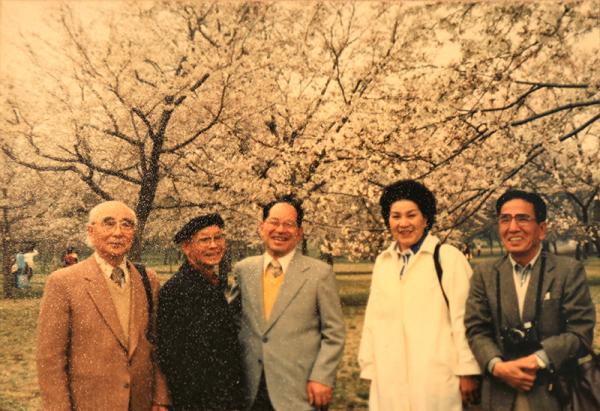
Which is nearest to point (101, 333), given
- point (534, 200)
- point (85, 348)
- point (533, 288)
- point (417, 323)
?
point (85, 348)

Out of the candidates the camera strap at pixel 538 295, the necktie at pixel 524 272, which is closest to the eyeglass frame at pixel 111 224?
the camera strap at pixel 538 295

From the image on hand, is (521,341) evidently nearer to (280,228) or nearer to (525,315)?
(525,315)

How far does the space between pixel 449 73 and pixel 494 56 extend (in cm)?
41

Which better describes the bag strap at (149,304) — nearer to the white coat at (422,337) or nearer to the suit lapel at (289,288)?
the suit lapel at (289,288)

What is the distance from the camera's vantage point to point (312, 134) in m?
9.16

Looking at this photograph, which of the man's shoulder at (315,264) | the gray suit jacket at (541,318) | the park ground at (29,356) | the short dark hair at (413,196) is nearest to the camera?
the gray suit jacket at (541,318)

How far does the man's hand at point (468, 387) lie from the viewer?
8.79 ft

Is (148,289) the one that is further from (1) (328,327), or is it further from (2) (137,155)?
(2) (137,155)

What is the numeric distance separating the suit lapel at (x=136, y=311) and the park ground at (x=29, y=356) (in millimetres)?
1717

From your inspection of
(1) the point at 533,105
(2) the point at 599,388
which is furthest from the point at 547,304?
(1) the point at 533,105

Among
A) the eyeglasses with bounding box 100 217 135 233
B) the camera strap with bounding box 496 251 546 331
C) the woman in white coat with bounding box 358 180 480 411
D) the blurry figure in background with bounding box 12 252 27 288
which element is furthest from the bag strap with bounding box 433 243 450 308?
the blurry figure in background with bounding box 12 252 27 288

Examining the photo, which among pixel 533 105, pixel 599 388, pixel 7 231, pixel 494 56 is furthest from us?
pixel 7 231

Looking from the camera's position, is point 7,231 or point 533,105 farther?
point 7,231

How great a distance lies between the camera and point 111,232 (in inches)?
108
